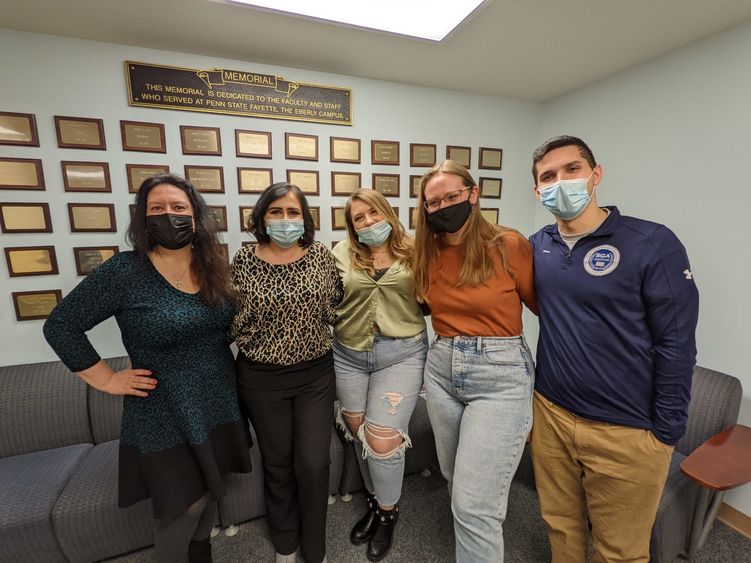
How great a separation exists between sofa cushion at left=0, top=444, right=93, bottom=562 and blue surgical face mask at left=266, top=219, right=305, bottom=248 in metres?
1.45

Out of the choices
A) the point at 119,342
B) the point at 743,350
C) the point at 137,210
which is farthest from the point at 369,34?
the point at 743,350

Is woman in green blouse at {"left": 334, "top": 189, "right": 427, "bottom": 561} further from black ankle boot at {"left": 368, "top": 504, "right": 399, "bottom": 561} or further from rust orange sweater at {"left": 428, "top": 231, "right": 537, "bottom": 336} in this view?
rust orange sweater at {"left": 428, "top": 231, "right": 537, "bottom": 336}

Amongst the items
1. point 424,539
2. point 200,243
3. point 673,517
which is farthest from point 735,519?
point 200,243

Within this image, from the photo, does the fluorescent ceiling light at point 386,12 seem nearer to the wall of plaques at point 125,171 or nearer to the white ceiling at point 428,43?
the white ceiling at point 428,43

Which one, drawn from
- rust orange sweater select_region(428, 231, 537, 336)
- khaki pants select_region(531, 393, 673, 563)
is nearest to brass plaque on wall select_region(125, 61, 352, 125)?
rust orange sweater select_region(428, 231, 537, 336)

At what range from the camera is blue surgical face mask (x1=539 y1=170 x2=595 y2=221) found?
1.12 m

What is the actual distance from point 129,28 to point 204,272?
135 centimetres

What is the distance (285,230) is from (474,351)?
0.85 m

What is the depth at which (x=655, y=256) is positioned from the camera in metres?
1.02

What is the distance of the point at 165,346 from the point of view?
1140 mm

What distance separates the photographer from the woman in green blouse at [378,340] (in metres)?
1.44

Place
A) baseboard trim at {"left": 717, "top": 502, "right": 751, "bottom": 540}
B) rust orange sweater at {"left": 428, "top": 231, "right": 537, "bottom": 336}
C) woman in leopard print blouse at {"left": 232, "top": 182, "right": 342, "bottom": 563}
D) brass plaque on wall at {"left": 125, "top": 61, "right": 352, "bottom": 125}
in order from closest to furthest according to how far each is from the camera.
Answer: rust orange sweater at {"left": 428, "top": 231, "right": 537, "bottom": 336}
woman in leopard print blouse at {"left": 232, "top": 182, "right": 342, "bottom": 563}
baseboard trim at {"left": 717, "top": 502, "right": 751, "bottom": 540}
brass plaque on wall at {"left": 125, "top": 61, "right": 352, "bottom": 125}

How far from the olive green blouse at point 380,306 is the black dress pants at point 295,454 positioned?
0.23m

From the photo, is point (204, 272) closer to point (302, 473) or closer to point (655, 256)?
point (302, 473)
